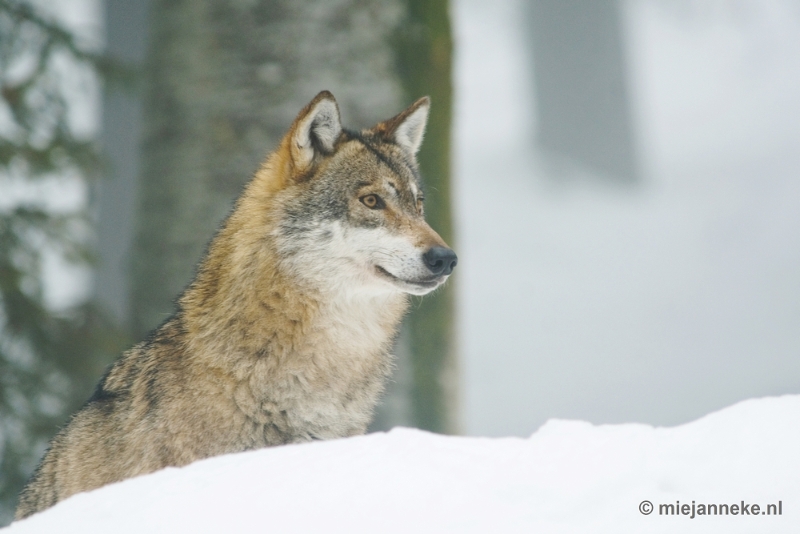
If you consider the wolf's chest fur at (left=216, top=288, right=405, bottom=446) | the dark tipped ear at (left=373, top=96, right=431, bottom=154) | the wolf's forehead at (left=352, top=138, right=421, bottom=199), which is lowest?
the wolf's chest fur at (left=216, top=288, right=405, bottom=446)

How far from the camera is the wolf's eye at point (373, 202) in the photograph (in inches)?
150

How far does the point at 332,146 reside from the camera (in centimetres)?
392

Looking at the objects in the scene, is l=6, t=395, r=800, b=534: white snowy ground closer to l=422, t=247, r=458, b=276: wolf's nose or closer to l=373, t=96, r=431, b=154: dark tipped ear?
l=422, t=247, r=458, b=276: wolf's nose

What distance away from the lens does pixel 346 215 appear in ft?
12.3

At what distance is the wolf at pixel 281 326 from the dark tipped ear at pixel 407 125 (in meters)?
0.27

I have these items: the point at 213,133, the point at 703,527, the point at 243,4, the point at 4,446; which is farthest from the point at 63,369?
the point at 703,527

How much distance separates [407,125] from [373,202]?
73 centimetres

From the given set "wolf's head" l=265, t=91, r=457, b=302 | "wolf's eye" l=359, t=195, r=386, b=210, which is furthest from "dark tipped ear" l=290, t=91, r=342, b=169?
"wolf's eye" l=359, t=195, r=386, b=210

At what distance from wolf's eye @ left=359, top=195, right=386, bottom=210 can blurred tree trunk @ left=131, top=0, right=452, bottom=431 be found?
2.08 meters

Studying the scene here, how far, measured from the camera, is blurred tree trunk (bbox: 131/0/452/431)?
5.80 m

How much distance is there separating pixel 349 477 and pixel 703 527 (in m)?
0.89

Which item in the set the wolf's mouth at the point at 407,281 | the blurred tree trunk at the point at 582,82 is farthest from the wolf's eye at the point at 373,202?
the blurred tree trunk at the point at 582,82

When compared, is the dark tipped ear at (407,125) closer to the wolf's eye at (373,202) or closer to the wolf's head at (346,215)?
the wolf's head at (346,215)

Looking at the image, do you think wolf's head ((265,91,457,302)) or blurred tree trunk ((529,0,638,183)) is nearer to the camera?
wolf's head ((265,91,457,302))
